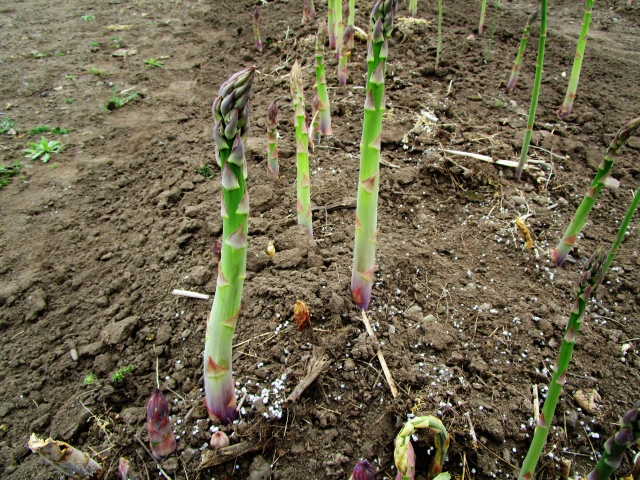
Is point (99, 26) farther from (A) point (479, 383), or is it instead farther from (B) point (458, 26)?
(A) point (479, 383)

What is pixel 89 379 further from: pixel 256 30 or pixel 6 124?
pixel 256 30

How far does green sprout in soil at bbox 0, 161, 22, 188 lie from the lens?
3594 millimetres

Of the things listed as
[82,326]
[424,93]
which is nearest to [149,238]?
[82,326]

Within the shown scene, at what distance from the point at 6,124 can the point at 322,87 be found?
11.1 feet

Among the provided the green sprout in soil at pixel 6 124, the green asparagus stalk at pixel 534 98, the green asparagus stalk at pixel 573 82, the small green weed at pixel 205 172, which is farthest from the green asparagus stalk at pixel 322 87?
the green sprout in soil at pixel 6 124

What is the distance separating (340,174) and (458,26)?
355cm

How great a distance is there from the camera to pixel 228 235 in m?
1.56

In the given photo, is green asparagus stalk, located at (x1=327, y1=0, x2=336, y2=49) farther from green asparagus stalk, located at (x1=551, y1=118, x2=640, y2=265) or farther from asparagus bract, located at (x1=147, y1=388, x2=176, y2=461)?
asparagus bract, located at (x1=147, y1=388, x2=176, y2=461)

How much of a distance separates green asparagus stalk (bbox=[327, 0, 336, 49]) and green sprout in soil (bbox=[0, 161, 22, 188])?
3.66m

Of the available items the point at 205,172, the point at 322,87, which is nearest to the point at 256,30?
the point at 322,87

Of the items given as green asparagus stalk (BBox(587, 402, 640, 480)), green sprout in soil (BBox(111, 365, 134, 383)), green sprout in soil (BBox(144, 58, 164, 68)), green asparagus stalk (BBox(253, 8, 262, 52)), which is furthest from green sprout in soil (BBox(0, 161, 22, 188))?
green asparagus stalk (BBox(587, 402, 640, 480))

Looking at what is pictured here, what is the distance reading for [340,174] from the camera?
3.43 m

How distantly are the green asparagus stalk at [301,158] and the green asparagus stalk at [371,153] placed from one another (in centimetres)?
64

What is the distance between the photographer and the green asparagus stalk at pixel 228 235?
1432mm
